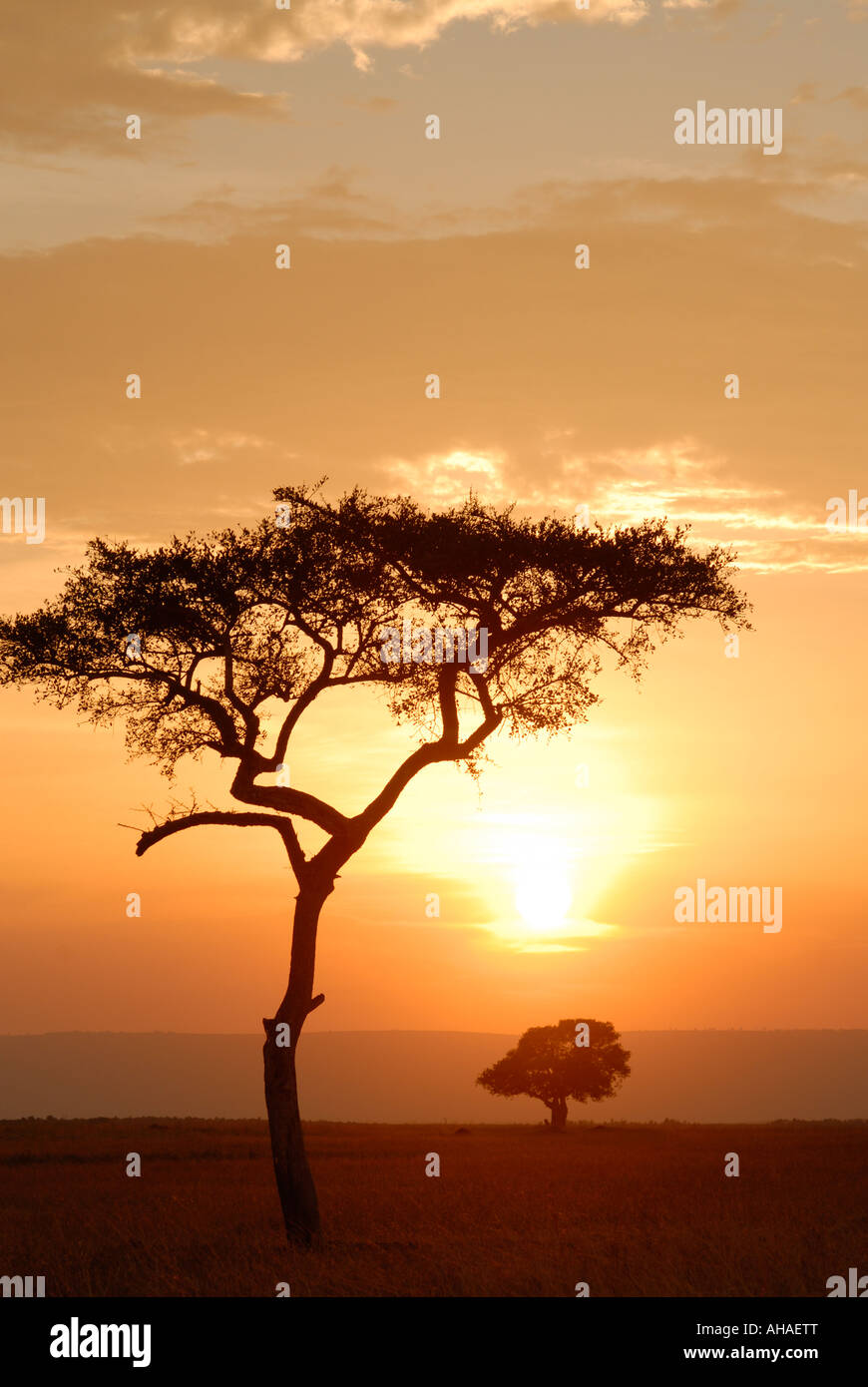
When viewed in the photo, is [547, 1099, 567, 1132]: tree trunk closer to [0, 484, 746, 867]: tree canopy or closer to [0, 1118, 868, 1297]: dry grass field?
[0, 1118, 868, 1297]: dry grass field

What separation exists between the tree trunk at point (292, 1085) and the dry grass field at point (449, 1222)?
0.71 metres

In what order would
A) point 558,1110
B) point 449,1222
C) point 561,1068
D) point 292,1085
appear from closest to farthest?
point 292,1085 < point 449,1222 < point 561,1068 < point 558,1110

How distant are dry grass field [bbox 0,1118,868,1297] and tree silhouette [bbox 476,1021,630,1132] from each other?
41.9 metres

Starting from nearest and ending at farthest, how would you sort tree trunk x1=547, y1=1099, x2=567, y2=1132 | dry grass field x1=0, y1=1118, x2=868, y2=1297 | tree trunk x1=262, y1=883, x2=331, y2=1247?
dry grass field x1=0, y1=1118, x2=868, y2=1297, tree trunk x1=262, y1=883, x2=331, y2=1247, tree trunk x1=547, y1=1099, x2=567, y2=1132

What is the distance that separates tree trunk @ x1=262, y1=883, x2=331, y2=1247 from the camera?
2366 centimetres

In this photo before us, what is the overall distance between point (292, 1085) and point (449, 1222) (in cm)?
439

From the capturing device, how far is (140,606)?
1052 inches

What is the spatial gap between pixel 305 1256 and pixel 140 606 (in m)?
12.8

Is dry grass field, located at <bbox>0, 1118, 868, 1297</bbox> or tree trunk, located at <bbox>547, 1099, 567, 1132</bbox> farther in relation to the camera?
tree trunk, located at <bbox>547, 1099, 567, 1132</bbox>

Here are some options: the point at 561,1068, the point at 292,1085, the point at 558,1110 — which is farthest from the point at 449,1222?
the point at 558,1110

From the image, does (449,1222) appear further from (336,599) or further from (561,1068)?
(561,1068)

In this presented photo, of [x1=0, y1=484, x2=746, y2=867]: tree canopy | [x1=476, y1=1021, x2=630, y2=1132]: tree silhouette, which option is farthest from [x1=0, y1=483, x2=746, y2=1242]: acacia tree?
[x1=476, y1=1021, x2=630, y2=1132]: tree silhouette

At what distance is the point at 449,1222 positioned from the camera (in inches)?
997
